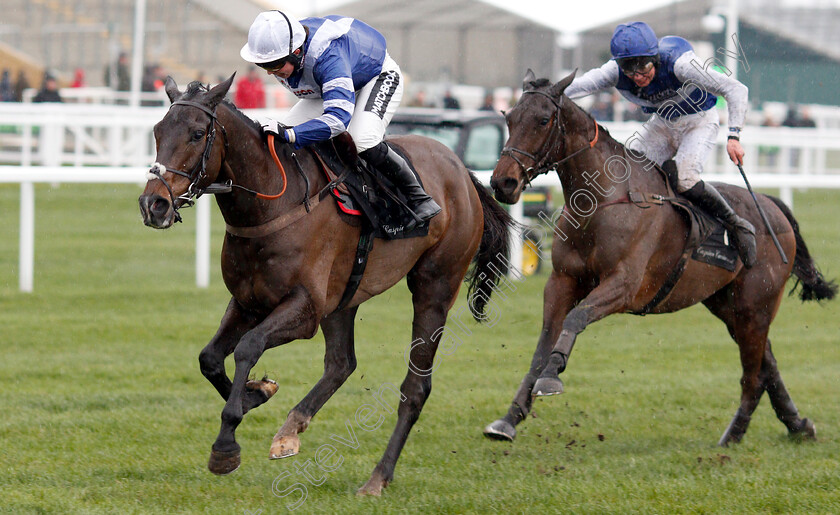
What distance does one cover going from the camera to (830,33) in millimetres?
23500

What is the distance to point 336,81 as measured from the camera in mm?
4129

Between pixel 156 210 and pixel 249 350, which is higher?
pixel 156 210

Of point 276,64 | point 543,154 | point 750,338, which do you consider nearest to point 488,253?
point 543,154

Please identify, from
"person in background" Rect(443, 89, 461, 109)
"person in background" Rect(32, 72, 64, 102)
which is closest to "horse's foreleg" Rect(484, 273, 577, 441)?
"person in background" Rect(32, 72, 64, 102)

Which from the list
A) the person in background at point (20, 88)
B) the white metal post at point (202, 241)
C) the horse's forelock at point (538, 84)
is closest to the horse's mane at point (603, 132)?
the horse's forelock at point (538, 84)

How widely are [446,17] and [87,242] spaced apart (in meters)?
14.0

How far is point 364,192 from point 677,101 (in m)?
1.84

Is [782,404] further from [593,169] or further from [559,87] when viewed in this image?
[559,87]

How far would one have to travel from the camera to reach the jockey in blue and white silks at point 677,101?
16.6ft

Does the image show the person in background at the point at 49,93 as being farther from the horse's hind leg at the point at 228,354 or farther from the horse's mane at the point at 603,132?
the horse's hind leg at the point at 228,354

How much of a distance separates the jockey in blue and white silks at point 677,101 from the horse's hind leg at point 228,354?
2.16 m

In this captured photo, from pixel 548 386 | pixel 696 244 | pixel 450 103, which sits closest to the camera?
pixel 548 386

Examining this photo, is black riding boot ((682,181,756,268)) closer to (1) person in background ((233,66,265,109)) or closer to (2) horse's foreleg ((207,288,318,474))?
(2) horse's foreleg ((207,288,318,474))

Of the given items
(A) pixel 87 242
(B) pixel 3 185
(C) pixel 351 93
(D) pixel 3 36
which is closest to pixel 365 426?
(C) pixel 351 93
